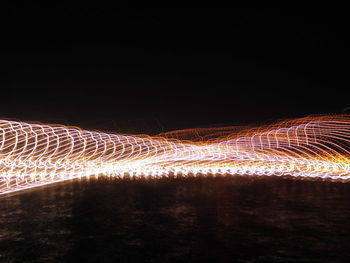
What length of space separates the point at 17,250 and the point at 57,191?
27.0 ft

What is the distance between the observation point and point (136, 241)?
22.0 ft

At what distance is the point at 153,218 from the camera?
8703 millimetres

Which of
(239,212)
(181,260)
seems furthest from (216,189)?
(181,260)

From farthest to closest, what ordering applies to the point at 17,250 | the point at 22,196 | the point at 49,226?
the point at 22,196, the point at 49,226, the point at 17,250

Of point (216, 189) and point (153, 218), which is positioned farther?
point (216, 189)

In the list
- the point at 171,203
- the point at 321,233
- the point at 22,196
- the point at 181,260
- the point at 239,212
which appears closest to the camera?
the point at 181,260

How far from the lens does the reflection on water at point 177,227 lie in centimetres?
596

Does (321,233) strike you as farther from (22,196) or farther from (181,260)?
(22,196)

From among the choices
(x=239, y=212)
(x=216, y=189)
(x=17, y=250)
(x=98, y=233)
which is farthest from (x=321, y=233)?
(x=216, y=189)

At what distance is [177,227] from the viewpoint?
771cm

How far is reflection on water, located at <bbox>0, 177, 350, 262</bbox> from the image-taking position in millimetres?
5957

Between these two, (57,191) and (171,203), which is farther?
(57,191)

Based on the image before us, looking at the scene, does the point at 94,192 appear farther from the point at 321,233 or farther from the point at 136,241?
the point at 321,233

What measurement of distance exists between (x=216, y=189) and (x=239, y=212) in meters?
4.72
